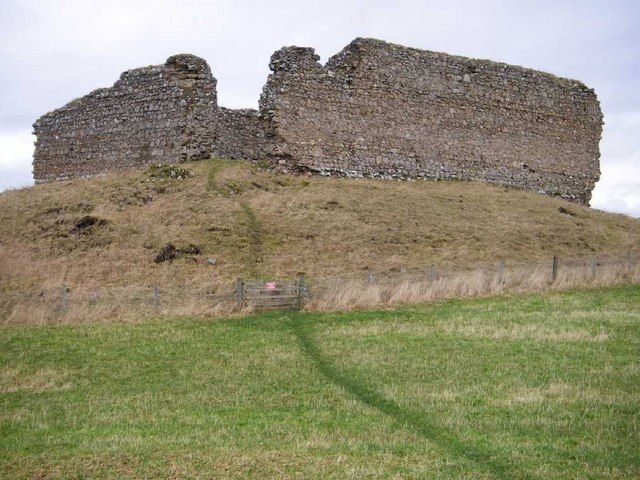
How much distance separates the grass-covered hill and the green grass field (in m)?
3.80

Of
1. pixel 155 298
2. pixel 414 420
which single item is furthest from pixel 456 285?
pixel 414 420

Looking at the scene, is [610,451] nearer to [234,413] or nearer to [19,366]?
[234,413]

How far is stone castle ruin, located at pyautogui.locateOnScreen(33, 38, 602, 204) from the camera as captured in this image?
27578 millimetres

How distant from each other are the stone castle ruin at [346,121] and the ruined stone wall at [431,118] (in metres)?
0.05

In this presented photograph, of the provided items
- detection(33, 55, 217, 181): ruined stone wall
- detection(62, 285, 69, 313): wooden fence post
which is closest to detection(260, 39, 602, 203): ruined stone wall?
detection(33, 55, 217, 181): ruined stone wall

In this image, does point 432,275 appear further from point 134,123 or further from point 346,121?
point 134,123

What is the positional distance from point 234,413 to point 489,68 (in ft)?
89.1

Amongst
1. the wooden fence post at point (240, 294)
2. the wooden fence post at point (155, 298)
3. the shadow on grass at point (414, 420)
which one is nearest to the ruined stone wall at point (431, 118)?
the wooden fence post at point (240, 294)

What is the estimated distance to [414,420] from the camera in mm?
9570

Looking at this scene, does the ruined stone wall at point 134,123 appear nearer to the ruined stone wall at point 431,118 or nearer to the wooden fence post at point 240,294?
the ruined stone wall at point 431,118

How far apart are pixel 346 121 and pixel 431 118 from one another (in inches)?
170

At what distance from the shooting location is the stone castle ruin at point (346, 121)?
27.6 meters

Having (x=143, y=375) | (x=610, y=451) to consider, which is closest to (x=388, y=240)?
(x=143, y=375)

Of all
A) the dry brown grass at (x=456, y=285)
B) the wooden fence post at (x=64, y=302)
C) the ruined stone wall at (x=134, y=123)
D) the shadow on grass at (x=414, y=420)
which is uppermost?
the ruined stone wall at (x=134, y=123)
